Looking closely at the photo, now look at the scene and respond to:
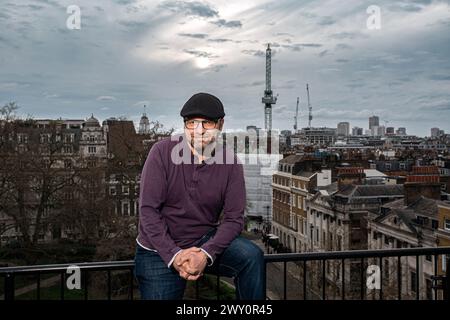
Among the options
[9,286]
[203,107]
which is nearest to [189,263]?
[203,107]

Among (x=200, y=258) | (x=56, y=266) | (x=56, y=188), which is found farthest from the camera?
(x=56, y=188)

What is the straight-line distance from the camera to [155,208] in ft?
9.15

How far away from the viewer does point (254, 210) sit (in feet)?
150

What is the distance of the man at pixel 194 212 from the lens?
109 inches

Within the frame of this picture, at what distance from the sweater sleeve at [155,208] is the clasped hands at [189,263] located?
5cm

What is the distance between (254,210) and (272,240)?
34.2 feet

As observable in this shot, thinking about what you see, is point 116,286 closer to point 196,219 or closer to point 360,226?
point 360,226

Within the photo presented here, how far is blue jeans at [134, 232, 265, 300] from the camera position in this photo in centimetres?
278

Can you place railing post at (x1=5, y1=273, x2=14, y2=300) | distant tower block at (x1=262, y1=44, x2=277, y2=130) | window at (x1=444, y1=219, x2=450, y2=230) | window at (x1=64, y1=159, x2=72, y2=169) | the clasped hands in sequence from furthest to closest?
1. distant tower block at (x1=262, y1=44, x2=277, y2=130)
2. window at (x1=64, y1=159, x2=72, y2=169)
3. window at (x1=444, y1=219, x2=450, y2=230)
4. railing post at (x1=5, y1=273, x2=14, y2=300)
5. the clasped hands

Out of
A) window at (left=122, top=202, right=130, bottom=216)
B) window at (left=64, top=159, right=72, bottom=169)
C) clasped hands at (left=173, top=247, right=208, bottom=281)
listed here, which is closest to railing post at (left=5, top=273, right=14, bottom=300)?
clasped hands at (left=173, top=247, right=208, bottom=281)

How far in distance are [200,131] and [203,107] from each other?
0.50 feet

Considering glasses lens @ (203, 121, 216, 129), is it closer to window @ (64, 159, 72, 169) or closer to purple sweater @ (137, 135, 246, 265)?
purple sweater @ (137, 135, 246, 265)

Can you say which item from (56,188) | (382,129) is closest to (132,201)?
(56,188)

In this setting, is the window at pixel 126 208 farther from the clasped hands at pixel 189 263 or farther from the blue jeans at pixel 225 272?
the clasped hands at pixel 189 263
